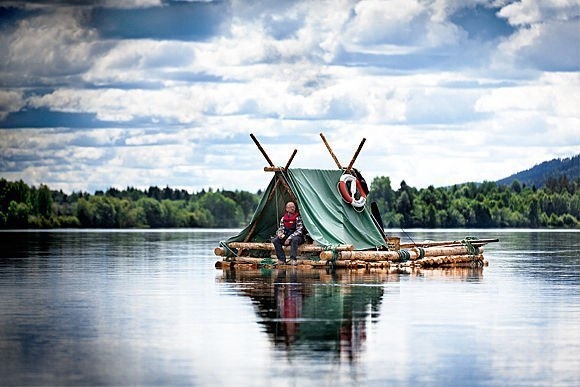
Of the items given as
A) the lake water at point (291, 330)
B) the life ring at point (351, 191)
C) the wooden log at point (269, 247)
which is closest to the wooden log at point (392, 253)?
the wooden log at point (269, 247)

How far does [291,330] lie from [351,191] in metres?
16.8

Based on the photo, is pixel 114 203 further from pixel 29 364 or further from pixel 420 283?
pixel 29 364

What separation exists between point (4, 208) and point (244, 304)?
127652 millimetres

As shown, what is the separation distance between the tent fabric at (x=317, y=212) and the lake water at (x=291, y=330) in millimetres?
3133

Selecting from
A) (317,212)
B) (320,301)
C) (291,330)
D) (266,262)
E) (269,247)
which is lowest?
(291,330)

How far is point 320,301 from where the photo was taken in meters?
22.1

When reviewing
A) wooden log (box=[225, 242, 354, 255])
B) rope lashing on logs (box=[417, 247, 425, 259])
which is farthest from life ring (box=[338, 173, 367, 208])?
wooden log (box=[225, 242, 354, 255])

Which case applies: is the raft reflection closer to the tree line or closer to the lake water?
the lake water

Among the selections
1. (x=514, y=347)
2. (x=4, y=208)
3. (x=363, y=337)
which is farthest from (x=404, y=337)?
(x=4, y=208)

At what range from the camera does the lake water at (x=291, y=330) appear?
1395 centimetres

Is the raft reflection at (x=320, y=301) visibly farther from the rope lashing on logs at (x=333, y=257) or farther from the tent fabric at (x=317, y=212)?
the tent fabric at (x=317, y=212)

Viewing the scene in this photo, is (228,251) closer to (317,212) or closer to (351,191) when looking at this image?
(317,212)

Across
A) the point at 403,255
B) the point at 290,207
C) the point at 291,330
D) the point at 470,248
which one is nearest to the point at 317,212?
the point at 290,207

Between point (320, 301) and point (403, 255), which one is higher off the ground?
point (403, 255)
